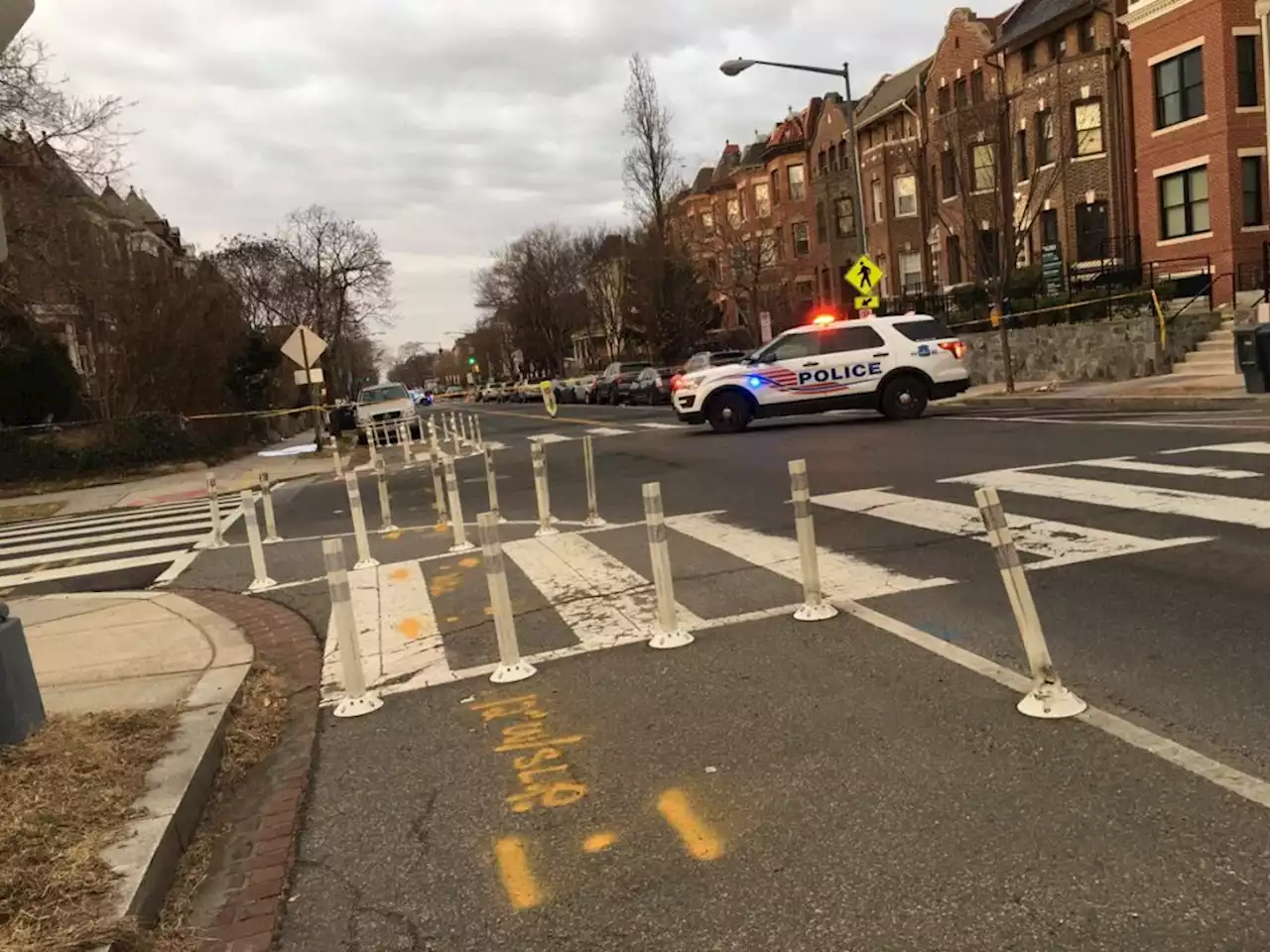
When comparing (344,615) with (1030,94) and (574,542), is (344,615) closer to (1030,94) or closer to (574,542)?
(574,542)

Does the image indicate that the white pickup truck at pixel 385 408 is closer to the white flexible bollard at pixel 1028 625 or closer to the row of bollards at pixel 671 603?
the row of bollards at pixel 671 603

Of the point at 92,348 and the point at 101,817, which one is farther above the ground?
the point at 92,348

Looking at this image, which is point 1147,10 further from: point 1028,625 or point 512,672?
point 512,672

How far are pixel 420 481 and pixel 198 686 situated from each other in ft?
37.4

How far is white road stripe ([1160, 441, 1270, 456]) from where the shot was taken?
1078cm

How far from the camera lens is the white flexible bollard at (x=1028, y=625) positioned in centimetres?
441

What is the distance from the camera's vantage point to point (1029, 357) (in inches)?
1041

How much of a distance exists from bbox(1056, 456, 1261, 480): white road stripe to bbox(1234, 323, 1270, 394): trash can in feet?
22.5

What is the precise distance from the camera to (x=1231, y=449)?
1104cm

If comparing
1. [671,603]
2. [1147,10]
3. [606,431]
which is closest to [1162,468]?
[671,603]

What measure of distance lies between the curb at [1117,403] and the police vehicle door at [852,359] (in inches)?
125

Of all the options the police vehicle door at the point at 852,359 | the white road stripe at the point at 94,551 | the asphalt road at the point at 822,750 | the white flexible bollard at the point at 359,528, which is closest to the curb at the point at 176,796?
the asphalt road at the point at 822,750

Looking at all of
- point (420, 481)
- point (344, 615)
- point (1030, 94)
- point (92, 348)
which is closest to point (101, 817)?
point (344, 615)

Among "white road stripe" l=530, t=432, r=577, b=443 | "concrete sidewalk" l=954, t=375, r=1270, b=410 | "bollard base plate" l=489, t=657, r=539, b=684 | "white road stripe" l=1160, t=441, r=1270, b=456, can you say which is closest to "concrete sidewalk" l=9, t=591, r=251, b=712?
"bollard base plate" l=489, t=657, r=539, b=684
